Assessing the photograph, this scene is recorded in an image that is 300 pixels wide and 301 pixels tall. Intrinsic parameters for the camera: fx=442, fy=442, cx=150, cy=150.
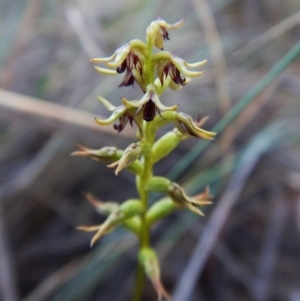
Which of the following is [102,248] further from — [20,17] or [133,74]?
[20,17]

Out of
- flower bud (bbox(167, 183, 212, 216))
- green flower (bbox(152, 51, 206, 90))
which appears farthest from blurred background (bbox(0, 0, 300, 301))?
green flower (bbox(152, 51, 206, 90))

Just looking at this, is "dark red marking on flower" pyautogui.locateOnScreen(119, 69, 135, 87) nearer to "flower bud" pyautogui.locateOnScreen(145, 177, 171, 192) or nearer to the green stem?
the green stem

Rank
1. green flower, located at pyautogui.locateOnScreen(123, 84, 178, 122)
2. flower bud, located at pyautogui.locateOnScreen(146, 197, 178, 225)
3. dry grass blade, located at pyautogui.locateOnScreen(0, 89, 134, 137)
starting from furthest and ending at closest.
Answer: dry grass blade, located at pyautogui.locateOnScreen(0, 89, 134, 137), flower bud, located at pyautogui.locateOnScreen(146, 197, 178, 225), green flower, located at pyautogui.locateOnScreen(123, 84, 178, 122)

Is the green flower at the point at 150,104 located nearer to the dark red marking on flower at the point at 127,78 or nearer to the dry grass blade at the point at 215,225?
the dark red marking on flower at the point at 127,78

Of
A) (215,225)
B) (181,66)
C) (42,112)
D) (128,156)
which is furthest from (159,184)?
(42,112)

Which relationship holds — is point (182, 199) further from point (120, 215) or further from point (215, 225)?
point (215, 225)

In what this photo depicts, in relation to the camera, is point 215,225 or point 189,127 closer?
point 189,127
